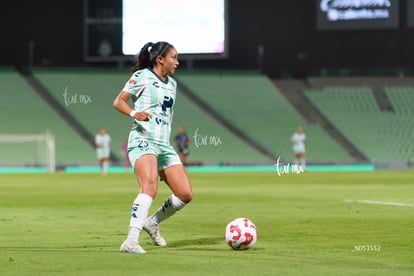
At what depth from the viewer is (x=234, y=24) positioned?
52969 millimetres

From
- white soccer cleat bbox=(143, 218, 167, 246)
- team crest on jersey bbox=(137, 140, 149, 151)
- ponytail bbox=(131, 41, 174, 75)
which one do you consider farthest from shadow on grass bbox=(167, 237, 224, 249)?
ponytail bbox=(131, 41, 174, 75)

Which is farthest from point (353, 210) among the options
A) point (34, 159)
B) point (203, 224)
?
point (34, 159)

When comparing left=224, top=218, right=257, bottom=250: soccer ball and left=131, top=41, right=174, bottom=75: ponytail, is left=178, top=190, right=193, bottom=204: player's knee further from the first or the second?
left=131, top=41, right=174, bottom=75: ponytail

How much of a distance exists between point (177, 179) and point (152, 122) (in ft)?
2.31

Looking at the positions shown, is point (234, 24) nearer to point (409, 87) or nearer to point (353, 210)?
point (409, 87)

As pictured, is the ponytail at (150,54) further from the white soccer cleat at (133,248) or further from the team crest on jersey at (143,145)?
the white soccer cleat at (133,248)

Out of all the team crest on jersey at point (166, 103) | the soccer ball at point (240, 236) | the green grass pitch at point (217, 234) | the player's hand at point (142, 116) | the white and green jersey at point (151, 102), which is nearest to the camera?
the green grass pitch at point (217, 234)

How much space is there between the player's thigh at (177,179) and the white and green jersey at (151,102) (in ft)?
1.06

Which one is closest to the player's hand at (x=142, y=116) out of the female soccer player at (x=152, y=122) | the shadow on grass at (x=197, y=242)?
the female soccer player at (x=152, y=122)

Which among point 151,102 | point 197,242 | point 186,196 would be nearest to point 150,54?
point 151,102

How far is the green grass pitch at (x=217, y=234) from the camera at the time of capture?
9.02 meters

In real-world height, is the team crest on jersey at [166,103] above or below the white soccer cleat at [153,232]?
above

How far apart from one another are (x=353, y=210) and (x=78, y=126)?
1338 inches

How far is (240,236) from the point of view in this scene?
10531 millimetres
